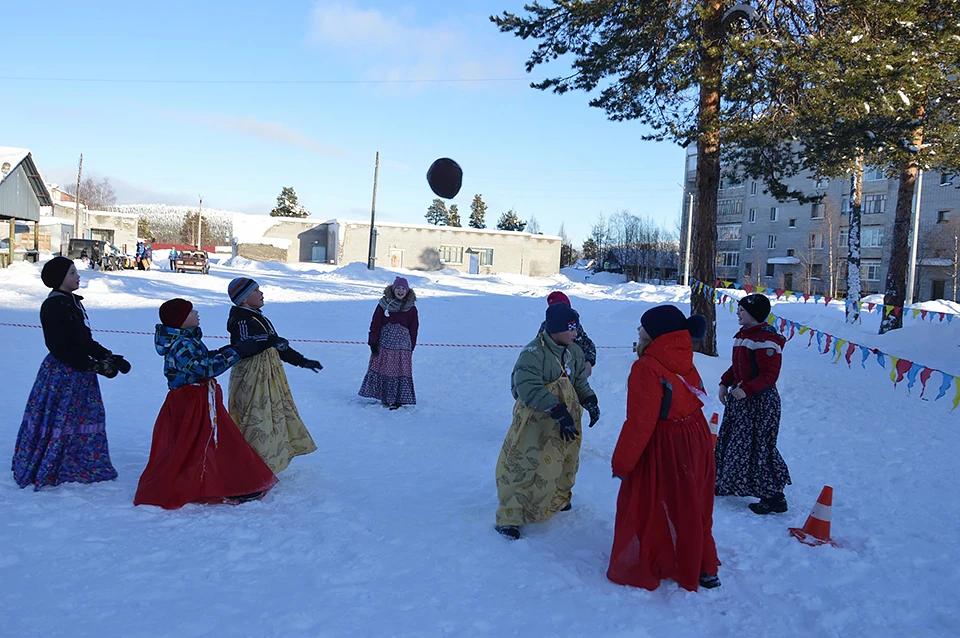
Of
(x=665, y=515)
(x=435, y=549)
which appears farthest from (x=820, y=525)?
(x=435, y=549)

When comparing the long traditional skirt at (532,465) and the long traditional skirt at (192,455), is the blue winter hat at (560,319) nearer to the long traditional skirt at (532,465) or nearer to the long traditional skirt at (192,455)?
the long traditional skirt at (532,465)

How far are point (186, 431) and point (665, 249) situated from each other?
6618 centimetres

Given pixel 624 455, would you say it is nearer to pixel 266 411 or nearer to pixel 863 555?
pixel 863 555

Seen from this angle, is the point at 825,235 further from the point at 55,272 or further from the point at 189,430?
the point at 55,272

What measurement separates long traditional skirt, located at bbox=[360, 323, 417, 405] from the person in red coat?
471 centimetres

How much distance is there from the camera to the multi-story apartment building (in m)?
41.1

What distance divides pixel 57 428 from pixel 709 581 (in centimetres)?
446

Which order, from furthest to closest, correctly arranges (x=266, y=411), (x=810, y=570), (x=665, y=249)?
(x=665, y=249)
(x=266, y=411)
(x=810, y=570)

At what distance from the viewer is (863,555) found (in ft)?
14.1

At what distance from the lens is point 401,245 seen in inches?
1813

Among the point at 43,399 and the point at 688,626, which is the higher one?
A: the point at 43,399

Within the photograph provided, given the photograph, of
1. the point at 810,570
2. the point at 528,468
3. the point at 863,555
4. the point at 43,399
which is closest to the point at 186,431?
the point at 43,399

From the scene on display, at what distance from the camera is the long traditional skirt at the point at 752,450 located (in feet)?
16.5

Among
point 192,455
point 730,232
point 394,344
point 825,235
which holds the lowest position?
point 192,455
